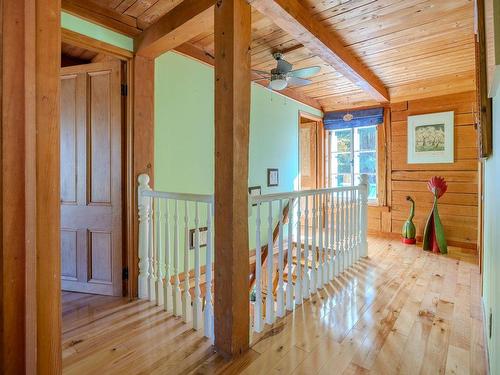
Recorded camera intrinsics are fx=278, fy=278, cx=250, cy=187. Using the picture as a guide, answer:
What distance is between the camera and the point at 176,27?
1924mm

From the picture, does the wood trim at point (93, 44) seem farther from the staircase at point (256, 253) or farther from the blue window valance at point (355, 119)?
the blue window valance at point (355, 119)

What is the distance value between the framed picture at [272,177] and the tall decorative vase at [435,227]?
2.05m

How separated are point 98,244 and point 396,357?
229cm

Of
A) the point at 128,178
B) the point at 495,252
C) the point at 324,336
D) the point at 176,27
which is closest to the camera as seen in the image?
the point at 495,252

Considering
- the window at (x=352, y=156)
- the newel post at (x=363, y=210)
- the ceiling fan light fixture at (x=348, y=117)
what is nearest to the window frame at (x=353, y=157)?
the window at (x=352, y=156)

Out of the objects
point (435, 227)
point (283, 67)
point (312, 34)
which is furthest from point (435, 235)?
point (312, 34)

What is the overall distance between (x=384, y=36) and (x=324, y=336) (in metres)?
2.53

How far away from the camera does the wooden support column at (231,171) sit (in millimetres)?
1485

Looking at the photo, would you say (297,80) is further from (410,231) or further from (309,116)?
(410,231)

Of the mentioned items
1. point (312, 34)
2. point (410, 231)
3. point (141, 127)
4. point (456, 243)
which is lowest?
point (456, 243)

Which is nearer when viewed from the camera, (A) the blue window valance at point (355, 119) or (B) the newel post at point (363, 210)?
(B) the newel post at point (363, 210)

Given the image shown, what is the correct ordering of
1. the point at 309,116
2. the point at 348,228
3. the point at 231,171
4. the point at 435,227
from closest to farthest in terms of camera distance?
1. the point at 231,171
2. the point at 348,228
3. the point at 435,227
4. the point at 309,116

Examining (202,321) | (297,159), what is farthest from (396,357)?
(297,159)

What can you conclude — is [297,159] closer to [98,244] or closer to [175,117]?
[175,117]
